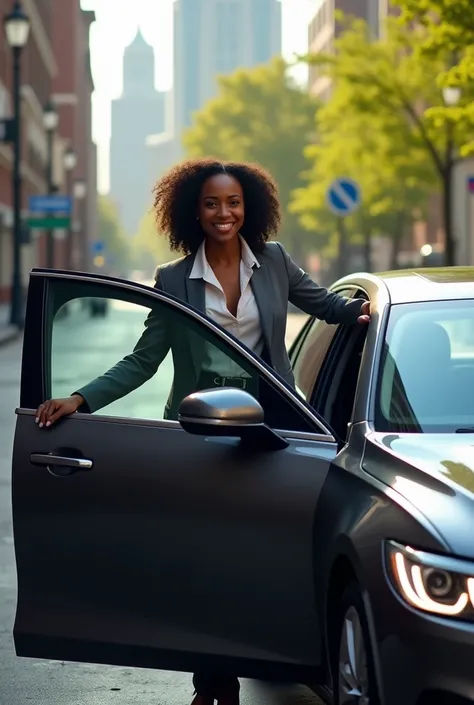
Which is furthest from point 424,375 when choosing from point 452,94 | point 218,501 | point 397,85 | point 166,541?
point 397,85

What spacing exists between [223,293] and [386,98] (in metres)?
36.1

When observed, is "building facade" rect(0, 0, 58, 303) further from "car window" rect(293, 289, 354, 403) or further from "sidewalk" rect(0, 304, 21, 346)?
"car window" rect(293, 289, 354, 403)

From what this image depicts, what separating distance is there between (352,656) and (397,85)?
3687 cm

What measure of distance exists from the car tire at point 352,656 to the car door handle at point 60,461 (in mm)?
807

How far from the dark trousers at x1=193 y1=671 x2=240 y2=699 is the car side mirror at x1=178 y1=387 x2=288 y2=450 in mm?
931

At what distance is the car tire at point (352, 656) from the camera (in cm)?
371

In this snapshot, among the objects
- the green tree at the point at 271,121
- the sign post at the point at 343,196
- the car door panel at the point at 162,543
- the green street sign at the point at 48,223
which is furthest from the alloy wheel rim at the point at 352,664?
the green tree at the point at 271,121

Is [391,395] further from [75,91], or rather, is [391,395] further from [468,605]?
[75,91]

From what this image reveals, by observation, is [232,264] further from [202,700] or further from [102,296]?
[202,700]

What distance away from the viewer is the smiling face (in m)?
5.04

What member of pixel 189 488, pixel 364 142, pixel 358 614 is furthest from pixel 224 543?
→ pixel 364 142

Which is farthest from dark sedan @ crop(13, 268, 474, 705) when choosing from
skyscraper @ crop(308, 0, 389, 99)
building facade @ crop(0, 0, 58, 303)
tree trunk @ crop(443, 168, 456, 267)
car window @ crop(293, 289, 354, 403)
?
skyscraper @ crop(308, 0, 389, 99)

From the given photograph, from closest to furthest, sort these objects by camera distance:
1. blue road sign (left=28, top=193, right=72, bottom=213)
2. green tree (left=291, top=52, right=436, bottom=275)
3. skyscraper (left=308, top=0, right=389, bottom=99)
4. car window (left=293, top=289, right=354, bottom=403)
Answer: car window (left=293, top=289, right=354, bottom=403) → green tree (left=291, top=52, right=436, bottom=275) → blue road sign (left=28, top=193, right=72, bottom=213) → skyscraper (left=308, top=0, right=389, bottom=99)

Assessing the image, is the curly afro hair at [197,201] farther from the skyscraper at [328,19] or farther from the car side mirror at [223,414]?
the skyscraper at [328,19]
